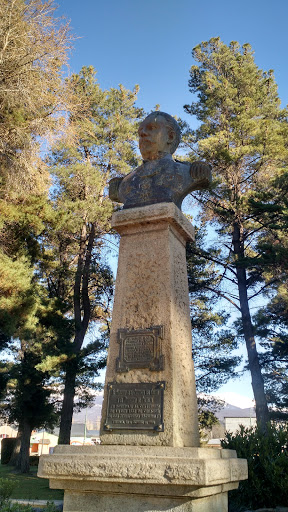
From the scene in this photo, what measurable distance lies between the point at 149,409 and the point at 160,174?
99.3 inches

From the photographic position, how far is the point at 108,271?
1748 cm

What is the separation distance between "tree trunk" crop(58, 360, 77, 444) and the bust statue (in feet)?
32.9

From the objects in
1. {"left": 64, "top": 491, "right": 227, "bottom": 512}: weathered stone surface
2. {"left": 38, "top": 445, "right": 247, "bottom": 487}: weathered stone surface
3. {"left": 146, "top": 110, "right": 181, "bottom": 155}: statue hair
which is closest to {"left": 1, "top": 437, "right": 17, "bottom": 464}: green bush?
{"left": 64, "top": 491, "right": 227, "bottom": 512}: weathered stone surface

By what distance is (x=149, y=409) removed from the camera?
A: 3602 mm

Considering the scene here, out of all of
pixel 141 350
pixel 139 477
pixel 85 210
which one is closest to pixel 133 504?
pixel 139 477

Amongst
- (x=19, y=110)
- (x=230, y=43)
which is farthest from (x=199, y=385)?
(x=230, y=43)

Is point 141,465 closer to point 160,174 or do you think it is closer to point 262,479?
point 160,174

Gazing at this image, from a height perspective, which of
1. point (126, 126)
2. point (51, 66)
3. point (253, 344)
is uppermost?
point (126, 126)

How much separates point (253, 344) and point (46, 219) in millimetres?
7933

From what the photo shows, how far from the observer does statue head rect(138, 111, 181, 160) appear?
495cm

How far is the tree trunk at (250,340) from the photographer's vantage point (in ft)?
43.7

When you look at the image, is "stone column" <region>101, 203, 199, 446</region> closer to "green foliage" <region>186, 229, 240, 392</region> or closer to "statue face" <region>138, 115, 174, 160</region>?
"statue face" <region>138, 115, 174, 160</region>

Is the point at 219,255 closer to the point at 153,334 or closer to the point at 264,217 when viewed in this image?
the point at 264,217

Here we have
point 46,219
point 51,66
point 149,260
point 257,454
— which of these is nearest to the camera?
point 149,260
